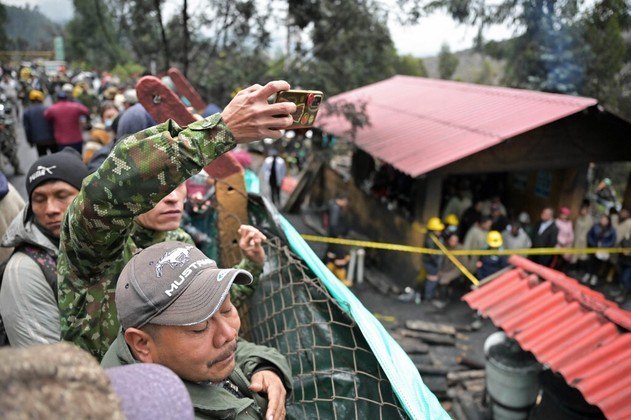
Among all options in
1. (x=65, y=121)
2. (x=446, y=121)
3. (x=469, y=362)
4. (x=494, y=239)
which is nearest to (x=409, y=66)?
(x=446, y=121)

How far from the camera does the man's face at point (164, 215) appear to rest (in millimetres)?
1889

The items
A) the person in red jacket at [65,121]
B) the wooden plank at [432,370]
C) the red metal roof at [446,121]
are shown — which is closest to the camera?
the wooden plank at [432,370]

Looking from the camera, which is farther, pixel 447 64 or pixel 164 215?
pixel 447 64

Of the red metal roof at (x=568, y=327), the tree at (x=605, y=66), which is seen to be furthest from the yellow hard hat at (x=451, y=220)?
the tree at (x=605, y=66)

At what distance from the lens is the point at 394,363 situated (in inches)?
59.9

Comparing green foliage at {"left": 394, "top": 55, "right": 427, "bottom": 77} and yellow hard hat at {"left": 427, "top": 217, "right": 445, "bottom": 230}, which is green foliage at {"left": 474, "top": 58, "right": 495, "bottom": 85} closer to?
green foliage at {"left": 394, "top": 55, "right": 427, "bottom": 77}

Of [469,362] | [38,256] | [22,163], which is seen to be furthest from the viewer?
[22,163]

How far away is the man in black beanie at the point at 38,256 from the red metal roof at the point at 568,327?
9.51 feet

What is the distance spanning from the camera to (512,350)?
4016mm

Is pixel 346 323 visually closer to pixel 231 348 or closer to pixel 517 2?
pixel 231 348

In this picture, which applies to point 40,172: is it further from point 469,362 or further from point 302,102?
point 469,362

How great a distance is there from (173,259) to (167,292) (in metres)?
0.09

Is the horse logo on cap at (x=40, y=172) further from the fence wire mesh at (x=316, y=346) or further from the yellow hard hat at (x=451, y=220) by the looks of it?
the yellow hard hat at (x=451, y=220)

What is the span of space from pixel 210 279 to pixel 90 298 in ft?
1.93
